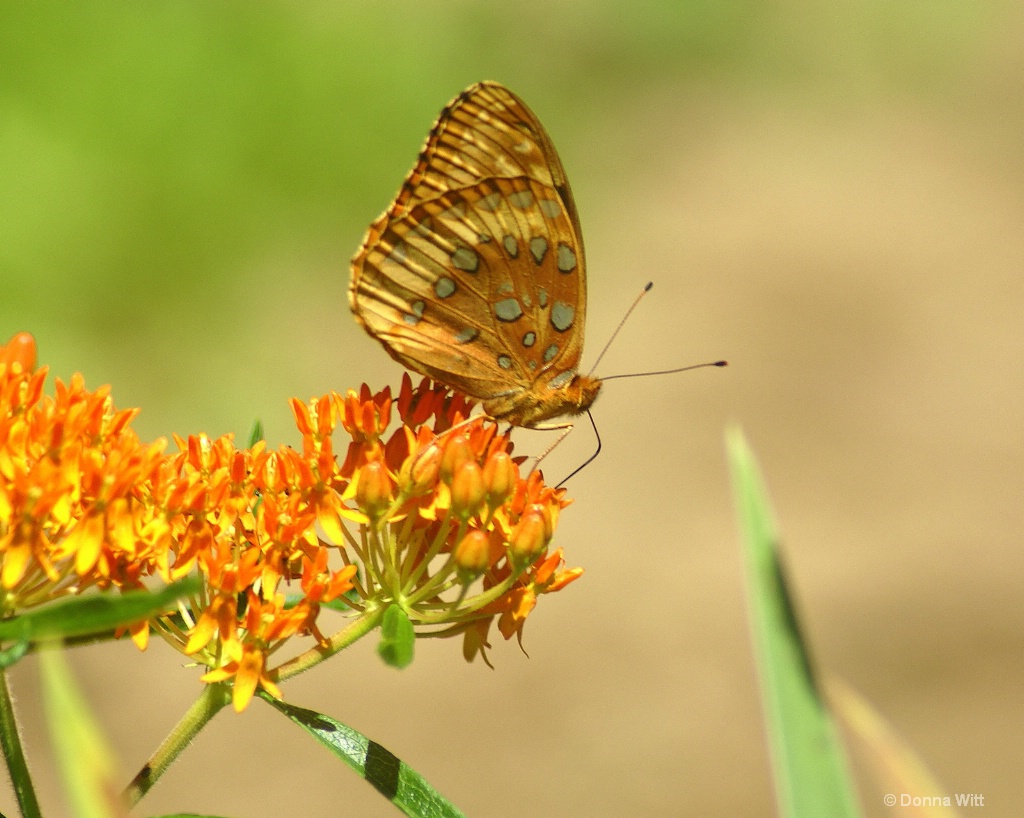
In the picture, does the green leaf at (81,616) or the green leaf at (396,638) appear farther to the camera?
the green leaf at (396,638)

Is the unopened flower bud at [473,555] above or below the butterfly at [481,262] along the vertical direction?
below

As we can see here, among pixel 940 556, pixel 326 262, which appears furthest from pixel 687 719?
pixel 326 262

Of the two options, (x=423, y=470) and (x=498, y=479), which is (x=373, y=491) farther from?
(x=498, y=479)

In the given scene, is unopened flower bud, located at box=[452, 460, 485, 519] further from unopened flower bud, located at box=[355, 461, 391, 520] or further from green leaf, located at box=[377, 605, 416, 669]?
green leaf, located at box=[377, 605, 416, 669]

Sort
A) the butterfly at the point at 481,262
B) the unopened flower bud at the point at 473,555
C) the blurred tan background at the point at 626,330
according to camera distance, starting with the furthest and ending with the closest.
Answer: the blurred tan background at the point at 626,330 → the butterfly at the point at 481,262 → the unopened flower bud at the point at 473,555

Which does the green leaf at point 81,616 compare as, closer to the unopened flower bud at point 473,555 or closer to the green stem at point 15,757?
the green stem at point 15,757

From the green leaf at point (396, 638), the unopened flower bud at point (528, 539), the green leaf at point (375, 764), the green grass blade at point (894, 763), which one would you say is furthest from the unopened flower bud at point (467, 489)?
the green grass blade at point (894, 763)

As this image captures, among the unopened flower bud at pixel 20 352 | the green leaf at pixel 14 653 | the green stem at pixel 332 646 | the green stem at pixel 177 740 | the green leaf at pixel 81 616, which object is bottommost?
the green stem at pixel 177 740

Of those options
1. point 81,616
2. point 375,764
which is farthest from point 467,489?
point 81,616
